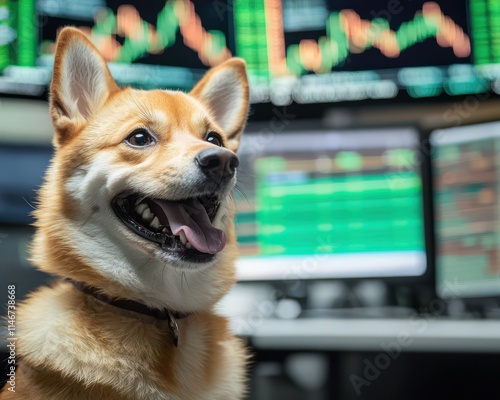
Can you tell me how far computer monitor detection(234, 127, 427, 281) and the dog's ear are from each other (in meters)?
0.62

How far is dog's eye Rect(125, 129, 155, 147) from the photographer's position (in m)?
1.01

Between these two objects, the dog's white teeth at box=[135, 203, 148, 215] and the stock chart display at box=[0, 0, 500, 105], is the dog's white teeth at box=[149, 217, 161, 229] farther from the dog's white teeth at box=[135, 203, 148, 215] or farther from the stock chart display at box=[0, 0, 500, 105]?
the stock chart display at box=[0, 0, 500, 105]

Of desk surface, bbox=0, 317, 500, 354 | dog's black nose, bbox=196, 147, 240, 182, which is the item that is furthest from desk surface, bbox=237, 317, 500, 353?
dog's black nose, bbox=196, 147, 240, 182

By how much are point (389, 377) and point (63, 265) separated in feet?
3.90

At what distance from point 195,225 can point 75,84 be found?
343mm

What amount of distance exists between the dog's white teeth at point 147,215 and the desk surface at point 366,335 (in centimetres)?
85

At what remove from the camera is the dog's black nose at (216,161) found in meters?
0.92

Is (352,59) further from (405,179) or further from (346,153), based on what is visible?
(405,179)

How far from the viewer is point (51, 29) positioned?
1.65 meters

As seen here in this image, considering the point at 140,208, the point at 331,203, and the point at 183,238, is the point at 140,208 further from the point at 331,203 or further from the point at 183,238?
the point at 331,203

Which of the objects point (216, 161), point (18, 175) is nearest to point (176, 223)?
point (216, 161)

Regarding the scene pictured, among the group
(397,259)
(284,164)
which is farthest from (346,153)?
(397,259)

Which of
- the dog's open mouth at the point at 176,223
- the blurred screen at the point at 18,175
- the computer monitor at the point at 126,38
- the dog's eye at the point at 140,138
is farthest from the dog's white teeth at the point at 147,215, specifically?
the computer monitor at the point at 126,38

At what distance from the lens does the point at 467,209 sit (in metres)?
1.89
